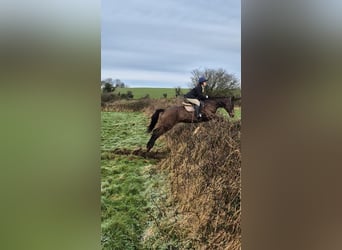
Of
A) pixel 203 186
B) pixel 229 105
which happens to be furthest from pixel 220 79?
pixel 203 186

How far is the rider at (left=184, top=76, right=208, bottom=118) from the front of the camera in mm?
1872

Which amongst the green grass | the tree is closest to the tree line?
the tree

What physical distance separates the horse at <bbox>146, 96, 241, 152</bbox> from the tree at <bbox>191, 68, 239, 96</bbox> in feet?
0.16

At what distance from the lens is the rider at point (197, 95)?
187 cm

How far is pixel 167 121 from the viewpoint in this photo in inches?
74.9

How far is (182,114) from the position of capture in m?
1.91

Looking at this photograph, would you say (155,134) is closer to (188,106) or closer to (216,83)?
(188,106)

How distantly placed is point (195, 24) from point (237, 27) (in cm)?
22

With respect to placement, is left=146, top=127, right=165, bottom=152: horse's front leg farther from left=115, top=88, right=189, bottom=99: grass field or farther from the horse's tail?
left=115, top=88, right=189, bottom=99: grass field

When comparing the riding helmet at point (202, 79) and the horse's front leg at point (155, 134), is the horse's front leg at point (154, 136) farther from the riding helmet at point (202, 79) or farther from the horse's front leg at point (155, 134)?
the riding helmet at point (202, 79)

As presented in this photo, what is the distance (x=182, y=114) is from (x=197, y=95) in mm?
133

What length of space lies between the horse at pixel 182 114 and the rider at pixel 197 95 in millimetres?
24
